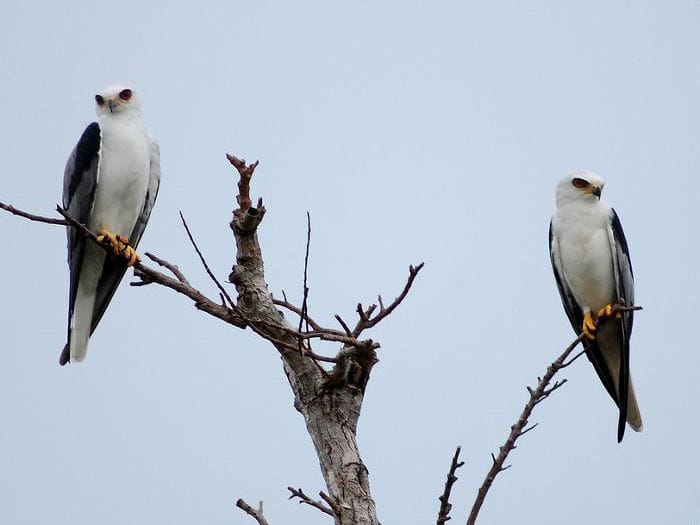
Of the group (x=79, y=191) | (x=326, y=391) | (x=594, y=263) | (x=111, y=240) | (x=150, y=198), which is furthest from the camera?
(x=594, y=263)

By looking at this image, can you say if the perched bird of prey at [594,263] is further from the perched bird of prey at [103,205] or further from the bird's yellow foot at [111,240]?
the bird's yellow foot at [111,240]

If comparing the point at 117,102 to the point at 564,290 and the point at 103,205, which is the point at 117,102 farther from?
the point at 564,290

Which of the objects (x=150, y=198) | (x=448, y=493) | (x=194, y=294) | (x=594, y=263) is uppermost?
(x=150, y=198)

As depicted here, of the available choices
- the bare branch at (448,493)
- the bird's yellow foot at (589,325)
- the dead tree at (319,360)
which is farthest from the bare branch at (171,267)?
the bird's yellow foot at (589,325)

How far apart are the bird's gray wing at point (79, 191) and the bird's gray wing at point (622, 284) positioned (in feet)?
12.3

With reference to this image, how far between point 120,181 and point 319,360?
287cm

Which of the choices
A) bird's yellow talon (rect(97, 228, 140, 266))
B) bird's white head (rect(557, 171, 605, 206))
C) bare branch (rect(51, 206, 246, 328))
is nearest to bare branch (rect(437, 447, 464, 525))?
bare branch (rect(51, 206, 246, 328))

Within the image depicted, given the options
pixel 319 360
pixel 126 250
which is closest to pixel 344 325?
pixel 319 360

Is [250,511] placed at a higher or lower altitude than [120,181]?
lower

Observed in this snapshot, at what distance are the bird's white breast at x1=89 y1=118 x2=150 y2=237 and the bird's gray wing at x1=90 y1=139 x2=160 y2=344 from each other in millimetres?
104

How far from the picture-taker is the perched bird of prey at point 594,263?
21.0 ft

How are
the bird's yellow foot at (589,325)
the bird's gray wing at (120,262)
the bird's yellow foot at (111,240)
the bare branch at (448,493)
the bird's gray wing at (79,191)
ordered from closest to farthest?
the bare branch at (448,493)
the bird's yellow foot at (111,240)
the bird's gray wing at (79,191)
the bird's gray wing at (120,262)
the bird's yellow foot at (589,325)

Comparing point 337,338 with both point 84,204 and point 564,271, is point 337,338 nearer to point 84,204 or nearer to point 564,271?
point 84,204

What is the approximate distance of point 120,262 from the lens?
608cm
